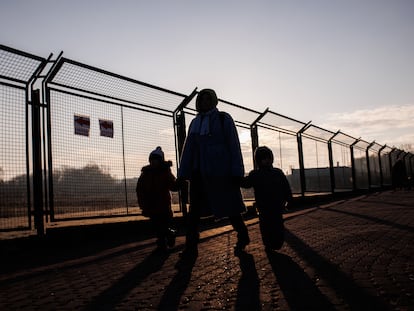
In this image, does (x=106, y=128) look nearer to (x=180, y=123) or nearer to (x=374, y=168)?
(x=180, y=123)

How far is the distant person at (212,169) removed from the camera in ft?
15.0

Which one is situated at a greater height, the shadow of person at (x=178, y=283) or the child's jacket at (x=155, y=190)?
the child's jacket at (x=155, y=190)

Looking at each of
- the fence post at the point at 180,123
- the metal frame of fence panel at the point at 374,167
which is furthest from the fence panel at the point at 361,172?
the fence post at the point at 180,123

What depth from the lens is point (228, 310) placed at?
2475 mm

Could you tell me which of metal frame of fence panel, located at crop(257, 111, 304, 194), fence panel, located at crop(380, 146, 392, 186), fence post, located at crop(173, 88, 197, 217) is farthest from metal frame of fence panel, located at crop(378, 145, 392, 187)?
fence post, located at crop(173, 88, 197, 217)

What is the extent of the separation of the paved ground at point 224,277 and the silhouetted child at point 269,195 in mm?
224

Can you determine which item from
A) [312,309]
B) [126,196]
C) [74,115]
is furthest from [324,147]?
[312,309]

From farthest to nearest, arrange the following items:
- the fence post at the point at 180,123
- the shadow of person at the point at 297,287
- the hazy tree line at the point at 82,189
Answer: the fence post at the point at 180,123 → the hazy tree line at the point at 82,189 → the shadow of person at the point at 297,287

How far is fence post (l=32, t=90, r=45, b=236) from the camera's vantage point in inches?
234

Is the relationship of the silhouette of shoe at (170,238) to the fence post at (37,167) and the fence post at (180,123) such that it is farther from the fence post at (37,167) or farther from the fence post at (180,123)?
the fence post at (180,123)

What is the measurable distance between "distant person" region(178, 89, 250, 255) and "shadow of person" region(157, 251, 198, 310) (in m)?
0.18

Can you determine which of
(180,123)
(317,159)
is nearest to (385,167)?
(317,159)

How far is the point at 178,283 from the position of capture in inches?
130

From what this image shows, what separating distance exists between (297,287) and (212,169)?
1.87 metres
